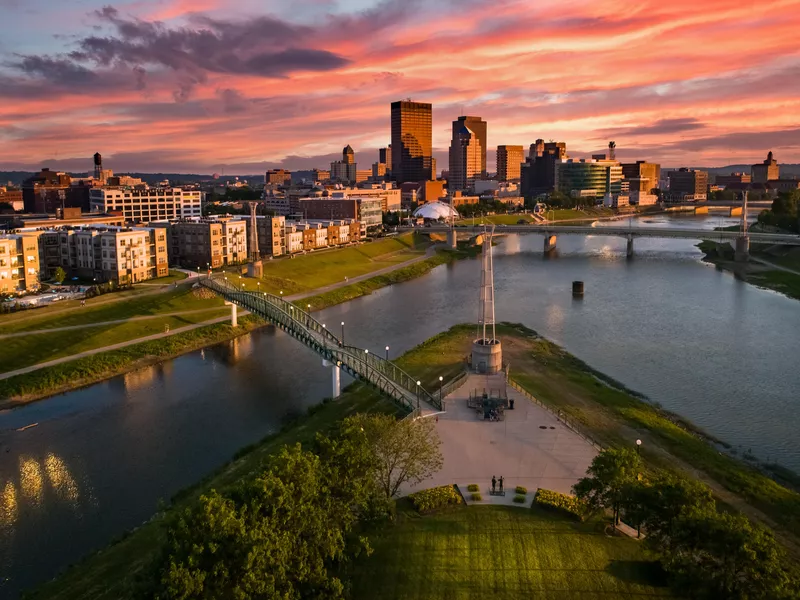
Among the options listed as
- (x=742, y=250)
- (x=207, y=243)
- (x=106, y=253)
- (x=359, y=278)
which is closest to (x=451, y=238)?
(x=359, y=278)

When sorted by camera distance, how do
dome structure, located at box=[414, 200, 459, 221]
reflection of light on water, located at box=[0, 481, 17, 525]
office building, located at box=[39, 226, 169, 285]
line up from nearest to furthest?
1. reflection of light on water, located at box=[0, 481, 17, 525]
2. office building, located at box=[39, 226, 169, 285]
3. dome structure, located at box=[414, 200, 459, 221]

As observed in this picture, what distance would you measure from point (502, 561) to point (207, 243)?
62.2m

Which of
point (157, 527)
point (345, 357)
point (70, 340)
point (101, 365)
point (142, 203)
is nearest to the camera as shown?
point (157, 527)

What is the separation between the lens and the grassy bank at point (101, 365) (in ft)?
127

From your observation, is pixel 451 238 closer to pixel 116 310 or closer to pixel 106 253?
pixel 106 253

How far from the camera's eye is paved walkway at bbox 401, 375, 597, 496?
2372cm

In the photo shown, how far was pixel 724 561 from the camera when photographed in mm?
15906

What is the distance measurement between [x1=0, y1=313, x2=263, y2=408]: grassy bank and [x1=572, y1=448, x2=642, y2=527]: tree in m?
32.8

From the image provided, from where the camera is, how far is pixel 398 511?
21.6 metres

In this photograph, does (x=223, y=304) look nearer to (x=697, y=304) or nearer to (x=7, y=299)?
(x=7, y=299)

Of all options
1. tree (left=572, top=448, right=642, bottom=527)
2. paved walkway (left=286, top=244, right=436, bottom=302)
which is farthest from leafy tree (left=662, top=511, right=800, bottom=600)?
paved walkway (left=286, top=244, right=436, bottom=302)

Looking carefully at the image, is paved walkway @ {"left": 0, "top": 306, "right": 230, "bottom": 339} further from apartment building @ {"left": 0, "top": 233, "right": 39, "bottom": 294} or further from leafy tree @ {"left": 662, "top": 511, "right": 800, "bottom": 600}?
leafy tree @ {"left": 662, "top": 511, "right": 800, "bottom": 600}

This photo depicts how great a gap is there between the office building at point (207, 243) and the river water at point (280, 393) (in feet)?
62.8

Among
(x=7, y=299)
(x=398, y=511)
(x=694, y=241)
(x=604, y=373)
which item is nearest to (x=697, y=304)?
(x=604, y=373)
